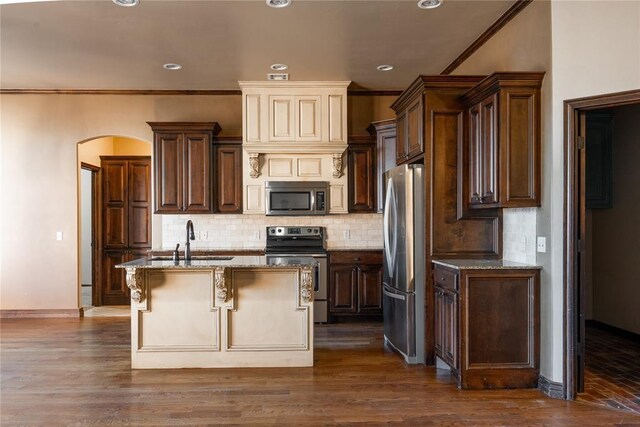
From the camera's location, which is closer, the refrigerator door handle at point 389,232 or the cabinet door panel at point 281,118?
the refrigerator door handle at point 389,232

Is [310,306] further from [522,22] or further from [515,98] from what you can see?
[522,22]

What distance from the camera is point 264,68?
5.29 meters

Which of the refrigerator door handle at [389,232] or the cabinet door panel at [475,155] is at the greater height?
the cabinet door panel at [475,155]

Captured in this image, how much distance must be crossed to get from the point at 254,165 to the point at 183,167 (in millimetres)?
864

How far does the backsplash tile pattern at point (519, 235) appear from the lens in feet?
11.3

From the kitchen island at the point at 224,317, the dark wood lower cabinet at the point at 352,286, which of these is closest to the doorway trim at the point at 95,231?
the kitchen island at the point at 224,317

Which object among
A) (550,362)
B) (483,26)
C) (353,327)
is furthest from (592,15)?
(353,327)

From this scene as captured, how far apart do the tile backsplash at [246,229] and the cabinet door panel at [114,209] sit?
1184 mm

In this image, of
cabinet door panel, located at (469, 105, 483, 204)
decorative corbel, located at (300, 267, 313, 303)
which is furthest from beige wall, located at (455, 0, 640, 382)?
decorative corbel, located at (300, 267, 313, 303)

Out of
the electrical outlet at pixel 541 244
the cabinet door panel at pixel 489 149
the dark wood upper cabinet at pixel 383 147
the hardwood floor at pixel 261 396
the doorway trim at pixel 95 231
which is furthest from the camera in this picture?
the doorway trim at pixel 95 231

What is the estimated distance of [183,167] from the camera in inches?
226

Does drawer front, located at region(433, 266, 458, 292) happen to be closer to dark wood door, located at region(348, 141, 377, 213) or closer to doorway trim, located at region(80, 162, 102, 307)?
dark wood door, located at region(348, 141, 377, 213)

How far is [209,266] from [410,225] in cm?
169

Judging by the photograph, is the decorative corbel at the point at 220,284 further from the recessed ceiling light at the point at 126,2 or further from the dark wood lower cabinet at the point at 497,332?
the recessed ceiling light at the point at 126,2
